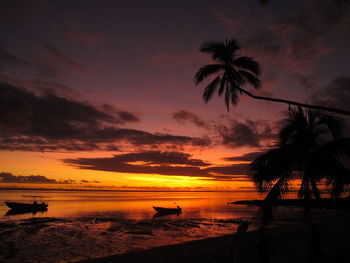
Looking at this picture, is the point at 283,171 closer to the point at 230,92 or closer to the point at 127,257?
the point at 230,92

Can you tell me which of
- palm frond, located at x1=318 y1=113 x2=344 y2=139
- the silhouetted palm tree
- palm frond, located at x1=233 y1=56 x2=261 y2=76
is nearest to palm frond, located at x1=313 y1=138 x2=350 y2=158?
the silhouetted palm tree

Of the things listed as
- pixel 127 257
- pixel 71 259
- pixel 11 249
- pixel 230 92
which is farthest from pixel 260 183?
pixel 11 249

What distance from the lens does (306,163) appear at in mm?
10414

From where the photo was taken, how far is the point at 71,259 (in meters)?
17.8

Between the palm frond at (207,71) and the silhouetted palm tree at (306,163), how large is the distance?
193 inches

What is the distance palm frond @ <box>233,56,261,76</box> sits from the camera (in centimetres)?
1432

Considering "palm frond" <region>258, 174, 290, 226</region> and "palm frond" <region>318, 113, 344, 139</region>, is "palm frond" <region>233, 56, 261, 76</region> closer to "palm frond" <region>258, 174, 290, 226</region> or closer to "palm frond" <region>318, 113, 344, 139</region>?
"palm frond" <region>318, 113, 344, 139</region>

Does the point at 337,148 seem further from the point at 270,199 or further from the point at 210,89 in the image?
the point at 210,89

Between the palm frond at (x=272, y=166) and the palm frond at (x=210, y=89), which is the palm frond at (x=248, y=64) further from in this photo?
the palm frond at (x=272, y=166)

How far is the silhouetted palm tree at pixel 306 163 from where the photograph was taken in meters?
8.93

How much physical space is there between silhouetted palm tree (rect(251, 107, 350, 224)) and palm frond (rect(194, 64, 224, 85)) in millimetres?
4913

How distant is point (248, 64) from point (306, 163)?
6.65 m

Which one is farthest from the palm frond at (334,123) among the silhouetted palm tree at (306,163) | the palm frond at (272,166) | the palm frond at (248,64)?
the palm frond at (248,64)

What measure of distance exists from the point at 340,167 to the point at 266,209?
308 centimetres
